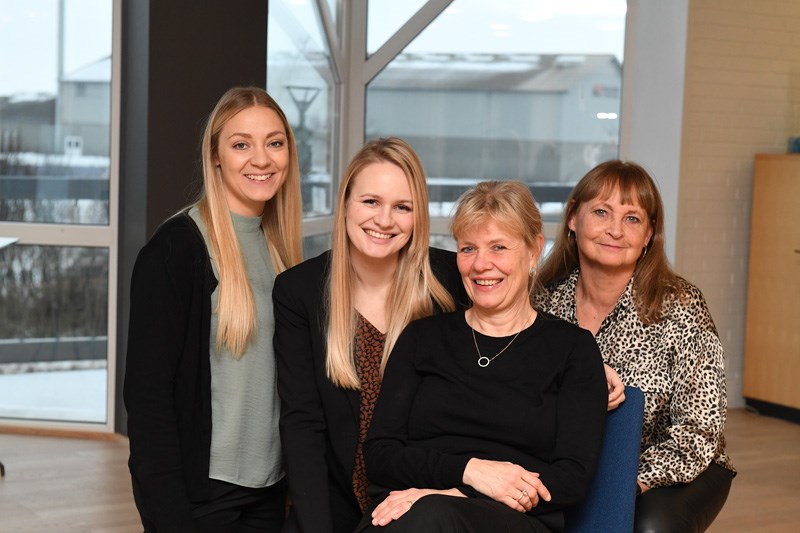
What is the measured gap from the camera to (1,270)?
5.52 m

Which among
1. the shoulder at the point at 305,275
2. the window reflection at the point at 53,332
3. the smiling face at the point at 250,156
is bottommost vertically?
the window reflection at the point at 53,332

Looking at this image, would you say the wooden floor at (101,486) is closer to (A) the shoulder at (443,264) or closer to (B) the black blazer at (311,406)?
(B) the black blazer at (311,406)

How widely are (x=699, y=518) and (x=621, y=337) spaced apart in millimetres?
503

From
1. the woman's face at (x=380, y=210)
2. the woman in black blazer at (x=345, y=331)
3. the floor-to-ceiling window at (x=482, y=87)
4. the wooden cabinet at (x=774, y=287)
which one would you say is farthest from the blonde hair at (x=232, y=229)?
the wooden cabinet at (x=774, y=287)

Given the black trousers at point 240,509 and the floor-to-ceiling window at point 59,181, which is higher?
the floor-to-ceiling window at point 59,181

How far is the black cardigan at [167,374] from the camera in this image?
229 centimetres

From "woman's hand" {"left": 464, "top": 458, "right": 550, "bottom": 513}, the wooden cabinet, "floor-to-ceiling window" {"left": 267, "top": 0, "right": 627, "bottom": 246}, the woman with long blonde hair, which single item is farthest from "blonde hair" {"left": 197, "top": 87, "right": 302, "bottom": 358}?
the wooden cabinet

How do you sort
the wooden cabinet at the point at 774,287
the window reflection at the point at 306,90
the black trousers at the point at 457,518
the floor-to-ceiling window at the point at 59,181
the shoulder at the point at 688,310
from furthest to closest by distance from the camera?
the wooden cabinet at the point at 774,287, the window reflection at the point at 306,90, the floor-to-ceiling window at the point at 59,181, the shoulder at the point at 688,310, the black trousers at the point at 457,518

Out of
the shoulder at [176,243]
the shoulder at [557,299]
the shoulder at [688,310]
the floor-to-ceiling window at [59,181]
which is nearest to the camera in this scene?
the shoulder at [176,243]

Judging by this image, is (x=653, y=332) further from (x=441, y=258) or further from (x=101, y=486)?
(x=101, y=486)

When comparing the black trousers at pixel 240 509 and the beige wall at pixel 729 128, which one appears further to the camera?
the beige wall at pixel 729 128

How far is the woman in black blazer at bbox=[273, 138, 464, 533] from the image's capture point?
2447 mm

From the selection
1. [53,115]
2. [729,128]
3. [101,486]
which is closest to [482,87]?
[729,128]

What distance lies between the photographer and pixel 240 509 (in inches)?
98.3
